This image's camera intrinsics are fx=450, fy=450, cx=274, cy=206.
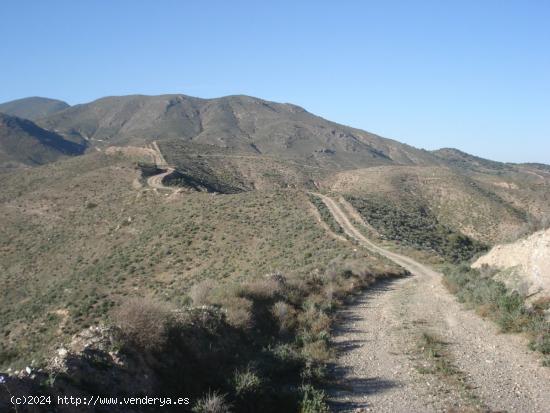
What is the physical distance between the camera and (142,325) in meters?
8.47

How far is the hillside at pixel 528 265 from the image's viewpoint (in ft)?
44.0

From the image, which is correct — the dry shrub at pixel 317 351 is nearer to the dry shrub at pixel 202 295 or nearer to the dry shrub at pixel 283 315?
the dry shrub at pixel 283 315

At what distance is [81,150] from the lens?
18162 cm

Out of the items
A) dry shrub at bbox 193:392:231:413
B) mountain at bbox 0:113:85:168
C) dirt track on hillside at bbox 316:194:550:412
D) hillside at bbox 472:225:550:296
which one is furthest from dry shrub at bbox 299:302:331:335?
mountain at bbox 0:113:85:168

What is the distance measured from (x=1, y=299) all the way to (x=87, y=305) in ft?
38.7

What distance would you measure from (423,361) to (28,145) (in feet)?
571

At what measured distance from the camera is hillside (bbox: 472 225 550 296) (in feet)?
44.0

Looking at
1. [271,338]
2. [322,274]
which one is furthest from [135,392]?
[322,274]

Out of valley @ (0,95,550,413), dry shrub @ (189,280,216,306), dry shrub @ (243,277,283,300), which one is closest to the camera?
valley @ (0,95,550,413)

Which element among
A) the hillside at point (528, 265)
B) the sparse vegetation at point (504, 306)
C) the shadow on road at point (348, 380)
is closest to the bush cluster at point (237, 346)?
the shadow on road at point (348, 380)

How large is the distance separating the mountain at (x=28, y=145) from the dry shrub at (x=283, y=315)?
137032 millimetres

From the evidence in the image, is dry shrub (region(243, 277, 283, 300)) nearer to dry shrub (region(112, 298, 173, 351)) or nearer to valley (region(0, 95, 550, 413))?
valley (region(0, 95, 550, 413))

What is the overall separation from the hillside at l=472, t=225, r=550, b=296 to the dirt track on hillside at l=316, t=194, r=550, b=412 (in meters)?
1.81

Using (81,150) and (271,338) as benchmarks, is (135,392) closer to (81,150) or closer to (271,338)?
(271,338)
